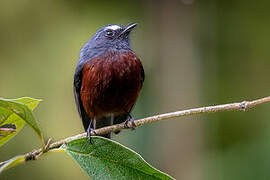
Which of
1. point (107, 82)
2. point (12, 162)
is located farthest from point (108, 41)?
point (12, 162)

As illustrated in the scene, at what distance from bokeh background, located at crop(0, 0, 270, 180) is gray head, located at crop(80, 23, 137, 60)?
1865 millimetres

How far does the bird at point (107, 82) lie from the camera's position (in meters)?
3.88

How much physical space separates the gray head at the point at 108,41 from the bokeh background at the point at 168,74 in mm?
1865

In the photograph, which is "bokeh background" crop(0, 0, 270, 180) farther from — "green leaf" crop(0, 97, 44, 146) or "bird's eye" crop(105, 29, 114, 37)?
"green leaf" crop(0, 97, 44, 146)

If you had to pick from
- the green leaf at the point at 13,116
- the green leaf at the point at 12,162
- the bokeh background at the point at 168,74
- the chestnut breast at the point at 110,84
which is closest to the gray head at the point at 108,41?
the chestnut breast at the point at 110,84

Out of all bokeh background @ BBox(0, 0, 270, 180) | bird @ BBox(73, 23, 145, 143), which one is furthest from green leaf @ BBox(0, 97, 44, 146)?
bokeh background @ BBox(0, 0, 270, 180)

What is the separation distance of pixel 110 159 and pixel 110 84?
6.32ft

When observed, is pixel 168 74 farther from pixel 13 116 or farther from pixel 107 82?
pixel 13 116

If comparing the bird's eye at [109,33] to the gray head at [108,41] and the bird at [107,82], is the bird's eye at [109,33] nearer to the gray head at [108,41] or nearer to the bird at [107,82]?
the gray head at [108,41]

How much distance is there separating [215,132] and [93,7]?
11.0 ft

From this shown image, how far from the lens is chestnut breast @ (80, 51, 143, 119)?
3869mm

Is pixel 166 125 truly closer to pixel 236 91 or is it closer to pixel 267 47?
pixel 236 91

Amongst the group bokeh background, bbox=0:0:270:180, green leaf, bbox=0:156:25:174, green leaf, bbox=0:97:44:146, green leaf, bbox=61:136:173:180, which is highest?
green leaf, bbox=0:97:44:146

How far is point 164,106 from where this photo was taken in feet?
21.6
